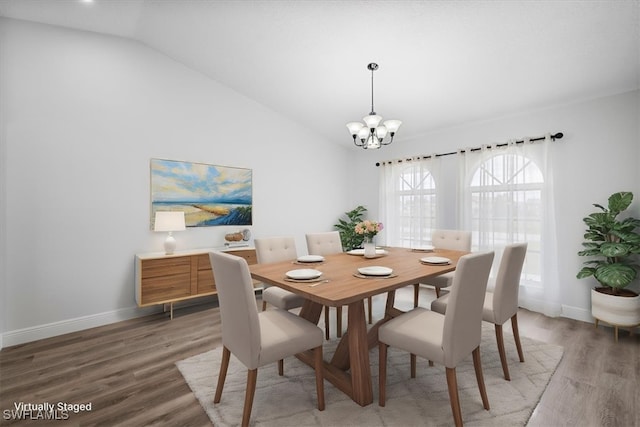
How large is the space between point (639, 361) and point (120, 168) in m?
5.20

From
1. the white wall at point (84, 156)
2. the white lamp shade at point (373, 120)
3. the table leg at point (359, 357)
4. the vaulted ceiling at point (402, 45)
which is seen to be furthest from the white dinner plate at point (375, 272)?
the white wall at point (84, 156)

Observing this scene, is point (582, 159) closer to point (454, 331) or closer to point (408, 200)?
point (408, 200)

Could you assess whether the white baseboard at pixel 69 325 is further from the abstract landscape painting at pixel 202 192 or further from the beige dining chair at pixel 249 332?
the beige dining chair at pixel 249 332

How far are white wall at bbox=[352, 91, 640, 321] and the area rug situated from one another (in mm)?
1274

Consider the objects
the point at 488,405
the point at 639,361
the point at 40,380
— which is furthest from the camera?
the point at 639,361

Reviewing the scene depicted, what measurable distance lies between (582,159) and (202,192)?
14.9 feet

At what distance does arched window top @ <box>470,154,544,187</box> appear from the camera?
3.55 metres

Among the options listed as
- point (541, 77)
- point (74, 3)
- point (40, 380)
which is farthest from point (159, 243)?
point (541, 77)

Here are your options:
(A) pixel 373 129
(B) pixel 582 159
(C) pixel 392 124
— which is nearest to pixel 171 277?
(A) pixel 373 129

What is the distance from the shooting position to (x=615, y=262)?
286cm

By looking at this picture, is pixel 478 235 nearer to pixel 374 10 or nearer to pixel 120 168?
pixel 374 10

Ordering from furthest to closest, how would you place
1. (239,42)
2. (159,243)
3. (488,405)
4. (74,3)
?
(159,243) < (239,42) < (74,3) < (488,405)

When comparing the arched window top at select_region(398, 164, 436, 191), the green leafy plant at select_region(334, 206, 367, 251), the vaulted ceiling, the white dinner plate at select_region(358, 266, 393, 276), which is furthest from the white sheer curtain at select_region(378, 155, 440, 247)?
the white dinner plate at select_region(358, 266, 393, 276)

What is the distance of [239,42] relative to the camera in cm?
321
